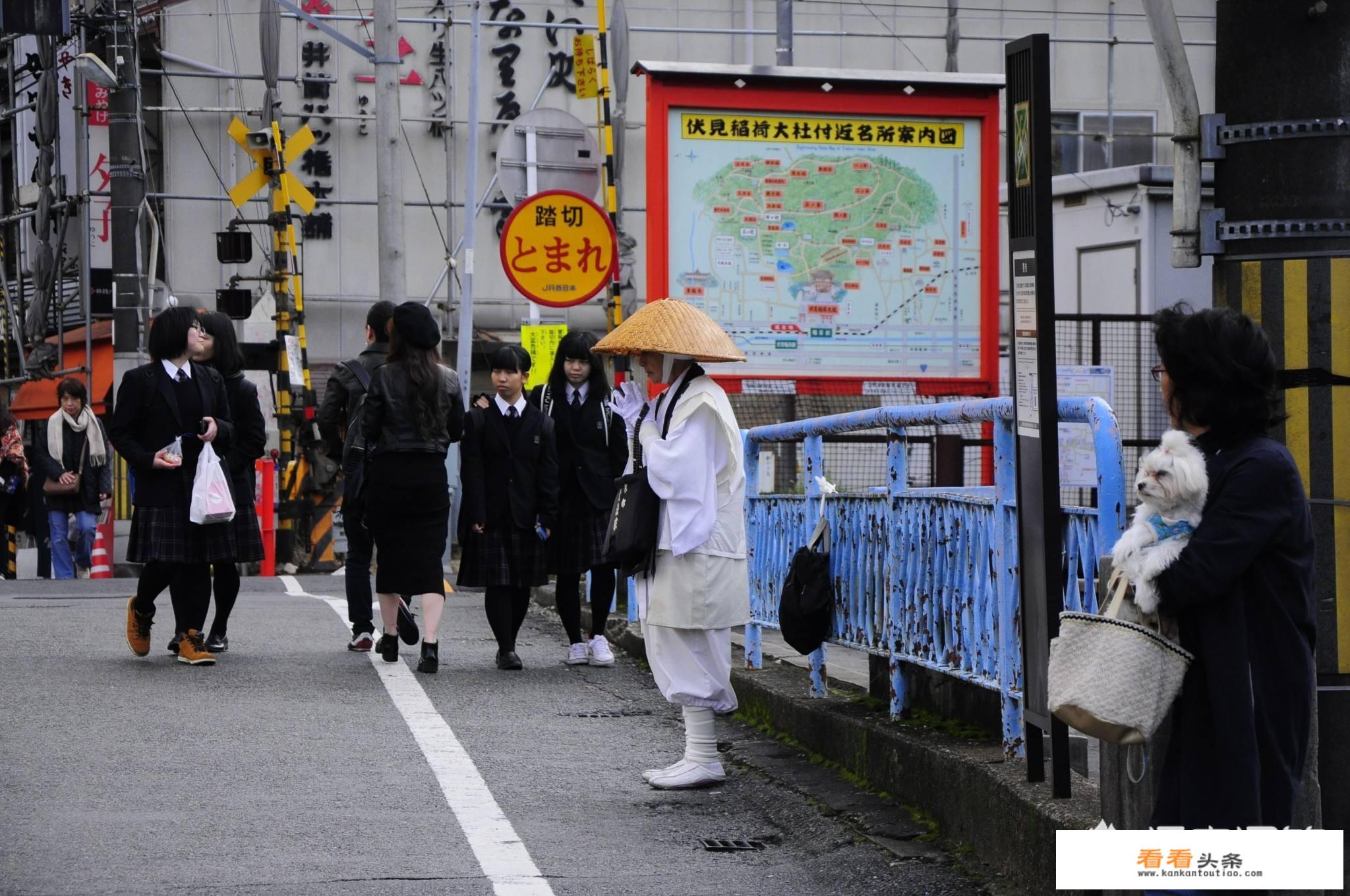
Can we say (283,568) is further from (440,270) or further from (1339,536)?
(1339,536)

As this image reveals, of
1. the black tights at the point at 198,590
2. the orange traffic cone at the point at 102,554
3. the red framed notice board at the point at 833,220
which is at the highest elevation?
the red framed notice board at the point at 833,220

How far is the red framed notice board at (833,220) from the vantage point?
31.7 ft

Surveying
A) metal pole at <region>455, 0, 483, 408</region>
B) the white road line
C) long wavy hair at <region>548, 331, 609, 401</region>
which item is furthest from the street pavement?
metal pole at <region>455, 0, 483, 408</region>

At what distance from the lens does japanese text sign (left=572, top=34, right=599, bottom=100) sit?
56.0 feet

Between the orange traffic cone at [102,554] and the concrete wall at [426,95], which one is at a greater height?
the concrete wall at [426,95]

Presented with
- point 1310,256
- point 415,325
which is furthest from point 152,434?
point 1310,256

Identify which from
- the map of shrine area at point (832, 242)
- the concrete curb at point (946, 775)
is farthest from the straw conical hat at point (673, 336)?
the map of shrine area at point (832, 242)

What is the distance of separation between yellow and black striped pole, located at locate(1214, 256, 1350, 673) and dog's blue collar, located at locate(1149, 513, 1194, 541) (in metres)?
0.84

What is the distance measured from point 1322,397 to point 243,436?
6458 millimetres

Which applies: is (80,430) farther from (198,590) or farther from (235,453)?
(198,590)

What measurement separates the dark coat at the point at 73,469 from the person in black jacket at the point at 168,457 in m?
8.27

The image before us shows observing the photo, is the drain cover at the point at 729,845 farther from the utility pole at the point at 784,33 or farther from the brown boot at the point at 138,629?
the utility pole at the point at 784,33

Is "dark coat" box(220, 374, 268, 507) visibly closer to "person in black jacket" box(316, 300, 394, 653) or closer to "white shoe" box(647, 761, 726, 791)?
"person in black jacket" box(316, 300, 394, 653)

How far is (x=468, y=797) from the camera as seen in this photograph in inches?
240
